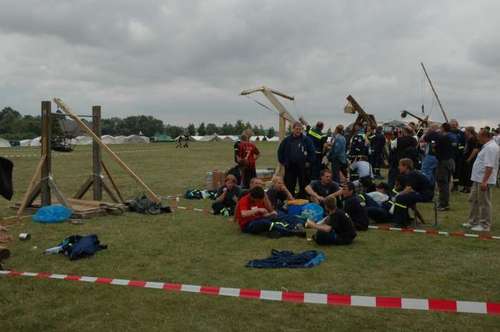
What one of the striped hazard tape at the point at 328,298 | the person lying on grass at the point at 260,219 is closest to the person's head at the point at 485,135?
the person lying on grass at the point at 260,219

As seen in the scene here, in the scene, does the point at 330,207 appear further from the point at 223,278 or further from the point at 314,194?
the point at 223,278

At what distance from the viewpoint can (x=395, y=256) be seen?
6723mm

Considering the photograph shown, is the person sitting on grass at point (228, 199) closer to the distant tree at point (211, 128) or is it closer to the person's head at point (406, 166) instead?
the person's head at point (406, 166)

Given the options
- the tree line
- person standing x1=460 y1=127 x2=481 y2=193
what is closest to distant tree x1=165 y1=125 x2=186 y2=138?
the tree line

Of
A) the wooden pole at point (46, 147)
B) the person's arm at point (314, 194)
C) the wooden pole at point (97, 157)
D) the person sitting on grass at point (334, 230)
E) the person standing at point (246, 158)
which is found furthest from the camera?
the person standing at point (246, 158)

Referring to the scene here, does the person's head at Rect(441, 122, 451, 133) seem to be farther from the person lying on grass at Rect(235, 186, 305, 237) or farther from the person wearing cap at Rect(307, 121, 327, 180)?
the person lying on grass at Rect(235, 186, 305, 237)

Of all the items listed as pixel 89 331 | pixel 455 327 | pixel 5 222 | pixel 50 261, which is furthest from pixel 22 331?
pixel 5 222

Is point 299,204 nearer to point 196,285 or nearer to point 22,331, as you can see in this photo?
point 196,285

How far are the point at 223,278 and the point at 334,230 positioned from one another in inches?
91.5

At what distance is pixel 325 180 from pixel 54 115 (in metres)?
5.77

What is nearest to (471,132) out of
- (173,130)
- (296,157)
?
(296,157)

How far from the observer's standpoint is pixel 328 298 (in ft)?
16.1

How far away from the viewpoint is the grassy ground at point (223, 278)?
438 centimetres

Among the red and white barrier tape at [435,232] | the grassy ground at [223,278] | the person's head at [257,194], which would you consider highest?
the person's head at [257,194]
